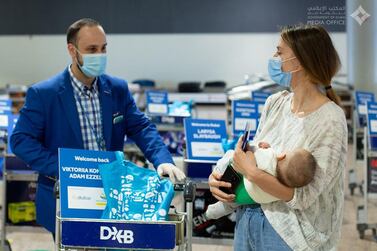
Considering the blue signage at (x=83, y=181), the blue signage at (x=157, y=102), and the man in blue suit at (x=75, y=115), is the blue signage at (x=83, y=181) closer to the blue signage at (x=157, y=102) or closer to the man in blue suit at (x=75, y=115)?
the man in blue suit at (x=75, y=115)

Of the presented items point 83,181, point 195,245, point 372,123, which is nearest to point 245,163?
point 83,181

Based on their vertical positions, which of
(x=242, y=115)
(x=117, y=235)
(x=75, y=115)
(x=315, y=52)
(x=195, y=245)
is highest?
(x=315, y=52)

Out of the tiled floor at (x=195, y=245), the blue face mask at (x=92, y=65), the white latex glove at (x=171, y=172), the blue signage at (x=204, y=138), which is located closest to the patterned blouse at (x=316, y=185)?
the white latex glove at (x=171, y=172)

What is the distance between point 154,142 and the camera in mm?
3018

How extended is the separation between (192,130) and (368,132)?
2.02 m

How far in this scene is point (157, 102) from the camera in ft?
29.1

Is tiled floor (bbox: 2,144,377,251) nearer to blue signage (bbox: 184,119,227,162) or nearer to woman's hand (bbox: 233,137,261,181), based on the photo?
blue signage (bbox: 184,119,227,162)

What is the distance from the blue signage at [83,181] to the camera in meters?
2.39

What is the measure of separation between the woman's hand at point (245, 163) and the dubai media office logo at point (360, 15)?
1831 millimetres

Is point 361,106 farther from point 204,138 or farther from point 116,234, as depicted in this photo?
point 116,234

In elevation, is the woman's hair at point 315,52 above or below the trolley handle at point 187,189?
above

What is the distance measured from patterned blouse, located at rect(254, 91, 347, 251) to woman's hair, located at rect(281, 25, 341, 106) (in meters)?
0.10

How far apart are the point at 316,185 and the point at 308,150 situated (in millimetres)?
112

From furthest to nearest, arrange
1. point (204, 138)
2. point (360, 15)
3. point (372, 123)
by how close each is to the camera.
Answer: point (372, 123)
point (204, 138)
point (360, 15)
